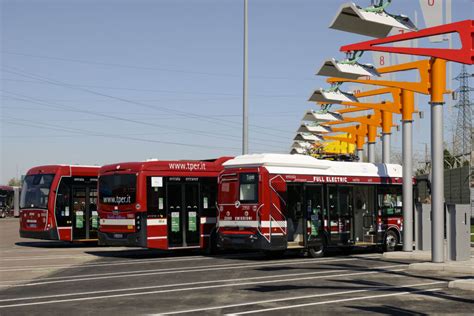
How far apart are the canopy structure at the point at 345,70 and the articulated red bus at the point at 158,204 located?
5696 millimetres

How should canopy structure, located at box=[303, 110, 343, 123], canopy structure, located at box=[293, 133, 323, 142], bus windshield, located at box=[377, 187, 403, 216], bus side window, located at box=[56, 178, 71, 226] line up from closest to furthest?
bus windshield, located at box=[377, 187, 403, 216] < bus side window, located at box=[56, 178, 71, 226] < canopy structure, located at box=[303, 110, 343, 123] < canopy structure, located at box=[293, 133, 323, 142]

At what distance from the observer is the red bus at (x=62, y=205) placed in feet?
84.4

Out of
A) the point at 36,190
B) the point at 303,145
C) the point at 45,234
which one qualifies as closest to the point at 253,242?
the point at 45,234

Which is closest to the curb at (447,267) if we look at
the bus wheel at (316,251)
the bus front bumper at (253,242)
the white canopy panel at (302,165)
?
the bus front bumper at (253,242)

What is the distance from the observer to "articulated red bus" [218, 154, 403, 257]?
789 inches

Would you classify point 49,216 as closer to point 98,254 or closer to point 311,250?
point 98,254

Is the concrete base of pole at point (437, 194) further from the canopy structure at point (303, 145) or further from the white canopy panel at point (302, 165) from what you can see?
the canopy structure at point (303, 145)

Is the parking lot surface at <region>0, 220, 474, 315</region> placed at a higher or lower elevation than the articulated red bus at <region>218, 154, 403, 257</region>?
lower

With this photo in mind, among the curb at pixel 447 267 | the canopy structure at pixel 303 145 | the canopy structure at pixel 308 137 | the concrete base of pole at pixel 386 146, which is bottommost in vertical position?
the curb at pixel 447 267

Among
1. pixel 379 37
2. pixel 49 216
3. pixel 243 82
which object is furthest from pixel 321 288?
pixel 243 82

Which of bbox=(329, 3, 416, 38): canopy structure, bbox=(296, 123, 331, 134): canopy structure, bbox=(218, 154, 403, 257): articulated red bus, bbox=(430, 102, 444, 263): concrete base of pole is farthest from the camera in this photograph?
bbox=(296, 123, 331, 134): canopy structure

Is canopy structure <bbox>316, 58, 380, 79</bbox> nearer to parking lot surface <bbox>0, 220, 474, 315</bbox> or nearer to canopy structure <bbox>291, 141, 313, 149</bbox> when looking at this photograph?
parking lot surface <bbox>0, 220, 474, 315</bbox>

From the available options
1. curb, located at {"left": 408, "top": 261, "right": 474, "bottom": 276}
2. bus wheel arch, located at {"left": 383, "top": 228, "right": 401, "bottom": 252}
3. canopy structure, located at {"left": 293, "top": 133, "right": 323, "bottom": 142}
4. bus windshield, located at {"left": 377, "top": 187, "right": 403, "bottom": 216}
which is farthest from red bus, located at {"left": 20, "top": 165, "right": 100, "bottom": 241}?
curb, located at {"left": 408, "top": 261, "right": 474, "bottom": 276}

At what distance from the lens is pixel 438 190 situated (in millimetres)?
17406
